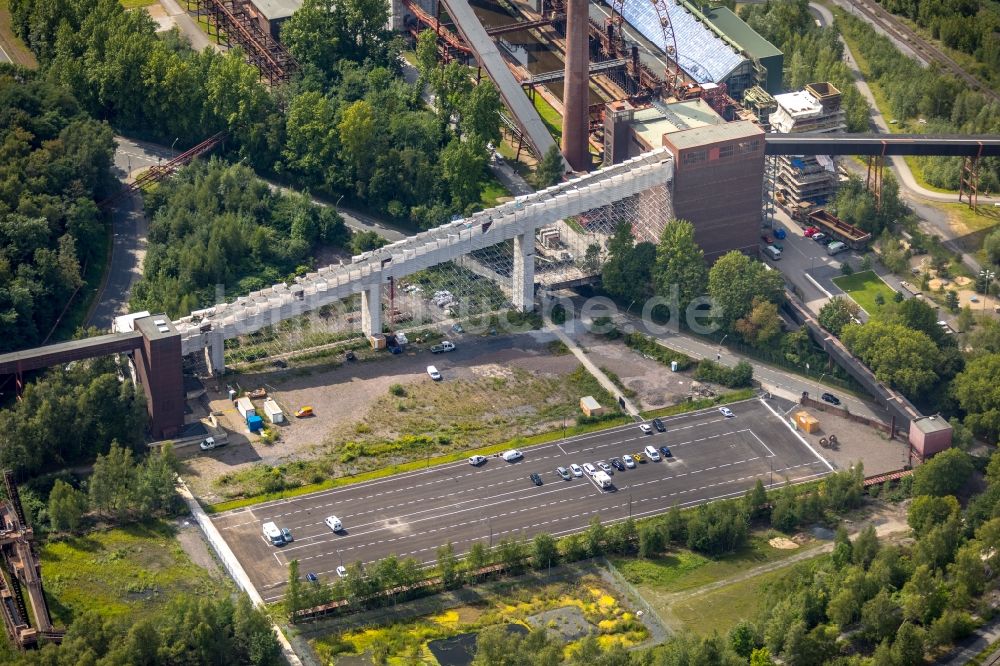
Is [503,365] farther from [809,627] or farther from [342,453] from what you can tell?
[809,627]

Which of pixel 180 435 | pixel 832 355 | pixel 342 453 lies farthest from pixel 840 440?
pixel 180 435

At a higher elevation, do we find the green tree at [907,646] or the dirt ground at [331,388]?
the dirt ground at [331,388]

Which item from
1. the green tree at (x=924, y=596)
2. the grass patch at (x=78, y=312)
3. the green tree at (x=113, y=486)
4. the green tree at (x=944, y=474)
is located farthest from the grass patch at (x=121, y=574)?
the green tree at (x=944, y=474)

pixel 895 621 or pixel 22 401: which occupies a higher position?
pixel 22 401

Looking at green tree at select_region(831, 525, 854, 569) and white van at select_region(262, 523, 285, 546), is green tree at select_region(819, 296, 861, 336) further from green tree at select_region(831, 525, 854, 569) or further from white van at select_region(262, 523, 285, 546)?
white van at select_region(262, 523, 285, 546)

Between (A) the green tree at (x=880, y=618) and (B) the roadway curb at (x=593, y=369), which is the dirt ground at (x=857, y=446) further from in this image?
(A) the green tree at (x=880, y=618)

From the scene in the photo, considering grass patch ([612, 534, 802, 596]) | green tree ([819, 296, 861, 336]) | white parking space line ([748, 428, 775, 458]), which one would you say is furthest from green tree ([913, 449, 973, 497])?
green tree ([819, 296, 861, 336])
